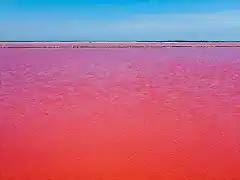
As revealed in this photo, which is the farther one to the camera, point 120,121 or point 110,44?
point 110,44

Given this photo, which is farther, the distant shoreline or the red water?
the distant shoreline

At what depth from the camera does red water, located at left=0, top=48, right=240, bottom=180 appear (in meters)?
1.28

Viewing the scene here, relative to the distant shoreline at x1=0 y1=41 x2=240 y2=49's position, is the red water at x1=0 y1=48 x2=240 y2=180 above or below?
below

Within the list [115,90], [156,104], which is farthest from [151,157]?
[115,90]

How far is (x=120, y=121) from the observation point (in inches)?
65.8

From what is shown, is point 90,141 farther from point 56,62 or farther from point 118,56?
point 118,56

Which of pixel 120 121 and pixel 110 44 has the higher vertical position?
pixel 110 44

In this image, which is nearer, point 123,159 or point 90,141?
point 123,159

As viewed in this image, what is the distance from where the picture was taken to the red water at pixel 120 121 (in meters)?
1.28

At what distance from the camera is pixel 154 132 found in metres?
1.56

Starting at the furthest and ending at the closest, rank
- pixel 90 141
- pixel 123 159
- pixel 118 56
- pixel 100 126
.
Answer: pixel 118 56, pixel 100 126, pixel 90 141, pixel 123 159

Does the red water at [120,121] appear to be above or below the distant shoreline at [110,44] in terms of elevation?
below

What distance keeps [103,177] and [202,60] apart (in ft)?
6.64

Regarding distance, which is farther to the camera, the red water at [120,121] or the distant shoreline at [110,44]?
the distant shoreline at [110,44]
